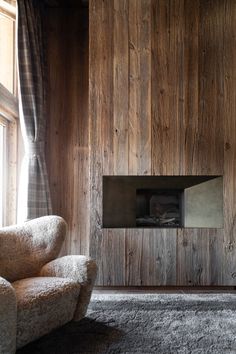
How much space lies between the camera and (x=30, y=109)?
299 centimetres

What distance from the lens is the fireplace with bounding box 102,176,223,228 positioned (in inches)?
111

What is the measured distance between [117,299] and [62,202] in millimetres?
1270

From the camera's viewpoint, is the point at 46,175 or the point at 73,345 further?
the point at 46,175

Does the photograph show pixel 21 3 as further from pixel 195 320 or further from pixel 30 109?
pixel 195 320

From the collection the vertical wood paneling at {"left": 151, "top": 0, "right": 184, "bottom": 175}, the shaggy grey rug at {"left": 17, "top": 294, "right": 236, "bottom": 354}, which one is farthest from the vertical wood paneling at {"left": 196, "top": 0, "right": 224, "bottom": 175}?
the shaggy grey rug at {"left": 17, "top": 294, "right": 236, "bottom": 354}

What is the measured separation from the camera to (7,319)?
4.42 feet

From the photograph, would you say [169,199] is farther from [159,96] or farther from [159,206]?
[159,96]

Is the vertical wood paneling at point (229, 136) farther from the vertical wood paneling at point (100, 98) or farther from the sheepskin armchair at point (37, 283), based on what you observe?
the sheepskin armchair at point (37, 283)

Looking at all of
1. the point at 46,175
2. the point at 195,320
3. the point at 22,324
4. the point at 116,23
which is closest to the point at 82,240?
the point at 46,175

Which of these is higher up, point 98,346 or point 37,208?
point 37,208

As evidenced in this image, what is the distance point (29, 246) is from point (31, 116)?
147 centimetres

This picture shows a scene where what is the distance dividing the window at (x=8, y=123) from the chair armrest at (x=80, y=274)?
1503 millimetres

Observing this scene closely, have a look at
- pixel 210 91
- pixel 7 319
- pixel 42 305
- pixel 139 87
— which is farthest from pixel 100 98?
pixel 7 319

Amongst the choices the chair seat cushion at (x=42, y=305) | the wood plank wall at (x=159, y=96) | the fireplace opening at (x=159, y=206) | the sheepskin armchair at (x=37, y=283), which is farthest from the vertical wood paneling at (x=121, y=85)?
the chair seat cushion at (x=42, y=305)
